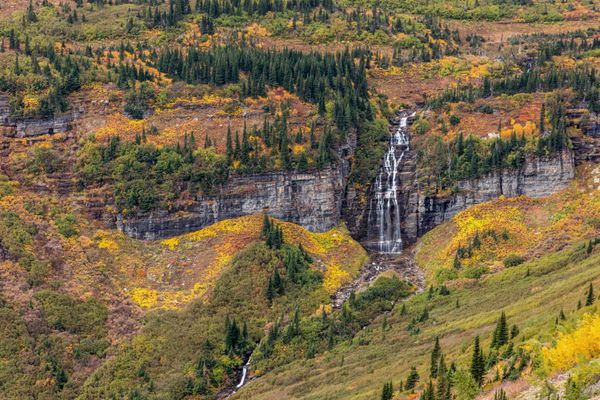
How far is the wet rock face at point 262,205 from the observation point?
476ft

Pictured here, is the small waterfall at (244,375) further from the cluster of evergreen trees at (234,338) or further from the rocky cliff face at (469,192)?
the rocky cliff face at (469,192)

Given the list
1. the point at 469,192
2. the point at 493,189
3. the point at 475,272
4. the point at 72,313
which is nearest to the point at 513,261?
the point at 475,272

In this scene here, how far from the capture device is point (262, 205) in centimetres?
14925

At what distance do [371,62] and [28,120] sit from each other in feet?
273

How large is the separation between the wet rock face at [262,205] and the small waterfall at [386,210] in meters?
8.06

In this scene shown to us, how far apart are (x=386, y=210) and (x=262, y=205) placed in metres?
24.4

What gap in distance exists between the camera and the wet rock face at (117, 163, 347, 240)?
5714 inches

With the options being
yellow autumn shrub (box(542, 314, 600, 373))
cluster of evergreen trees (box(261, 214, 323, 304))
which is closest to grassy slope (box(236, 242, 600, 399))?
yellow autumn shrub (box(542, 314, 600, 373))

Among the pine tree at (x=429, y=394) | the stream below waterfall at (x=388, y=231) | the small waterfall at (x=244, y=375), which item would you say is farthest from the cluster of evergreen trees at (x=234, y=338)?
the pine tree at (x=429, y=394)

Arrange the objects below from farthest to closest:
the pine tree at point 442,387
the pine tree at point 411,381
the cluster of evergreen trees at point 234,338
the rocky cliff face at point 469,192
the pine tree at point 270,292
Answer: the rocky cliff face at point 469,192, the pine tree at point 270,292, the cluster of evergreen trees at point 234,338, the pine tree at point 411,381, the pine tree at point 442,387

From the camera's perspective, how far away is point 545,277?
116000mm

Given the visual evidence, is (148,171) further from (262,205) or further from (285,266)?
(285,266)

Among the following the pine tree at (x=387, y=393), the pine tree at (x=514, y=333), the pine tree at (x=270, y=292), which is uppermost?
the pine tree at (x=514, y=333)

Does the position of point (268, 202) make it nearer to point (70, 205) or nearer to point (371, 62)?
point (70, 205)
